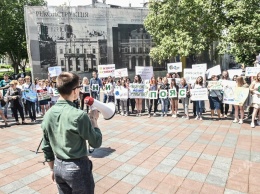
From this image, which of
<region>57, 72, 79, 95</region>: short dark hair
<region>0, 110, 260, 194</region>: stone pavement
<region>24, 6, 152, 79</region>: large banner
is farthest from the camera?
<region>24, 6, 152, 79</region>: large banner

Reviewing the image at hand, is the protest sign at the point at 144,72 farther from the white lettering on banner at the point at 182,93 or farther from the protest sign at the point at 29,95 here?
the protest sign at the point at 29,95

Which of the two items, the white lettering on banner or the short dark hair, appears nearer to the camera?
the short dark hair

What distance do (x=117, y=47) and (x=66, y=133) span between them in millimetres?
27177

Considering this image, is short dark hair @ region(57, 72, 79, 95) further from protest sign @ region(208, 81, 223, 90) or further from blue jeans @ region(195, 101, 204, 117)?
protest sign @ region(208, 81, 223, 90)

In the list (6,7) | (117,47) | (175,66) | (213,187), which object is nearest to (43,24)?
(117,47)

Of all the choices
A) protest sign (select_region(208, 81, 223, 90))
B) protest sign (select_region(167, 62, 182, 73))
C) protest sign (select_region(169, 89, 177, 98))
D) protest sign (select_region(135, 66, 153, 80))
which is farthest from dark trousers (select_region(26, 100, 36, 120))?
protest sign (select_region(208, 81, 223, 90))

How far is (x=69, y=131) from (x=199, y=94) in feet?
26.7

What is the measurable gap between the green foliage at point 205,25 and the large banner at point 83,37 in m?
7.36

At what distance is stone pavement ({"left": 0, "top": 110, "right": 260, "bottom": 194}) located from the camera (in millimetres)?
4434

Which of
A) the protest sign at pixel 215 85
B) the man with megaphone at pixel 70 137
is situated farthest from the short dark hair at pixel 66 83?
the protest sign at pixel 215 85

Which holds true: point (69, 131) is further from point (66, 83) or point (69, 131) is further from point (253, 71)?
point (253, 71)

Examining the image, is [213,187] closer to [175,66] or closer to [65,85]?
[65,85]

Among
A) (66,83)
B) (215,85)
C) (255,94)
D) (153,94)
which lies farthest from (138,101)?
(66,83)

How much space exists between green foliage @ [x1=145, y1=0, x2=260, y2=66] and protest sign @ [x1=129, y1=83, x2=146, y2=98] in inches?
387
